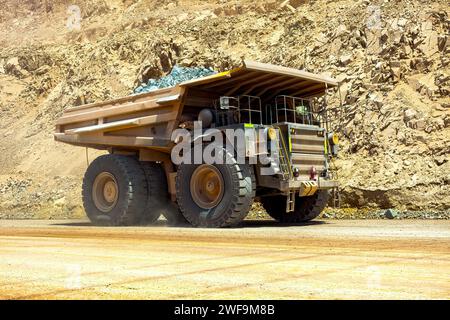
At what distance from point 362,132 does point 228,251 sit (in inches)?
367

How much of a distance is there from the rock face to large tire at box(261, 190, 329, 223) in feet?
6.33

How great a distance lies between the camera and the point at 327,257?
5.79 metres

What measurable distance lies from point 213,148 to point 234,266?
224 inches

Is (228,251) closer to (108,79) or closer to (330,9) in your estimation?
(330,9)

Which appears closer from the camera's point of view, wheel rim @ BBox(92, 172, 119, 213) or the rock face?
wheel rim @ BBox(92, 172, 119, 213)

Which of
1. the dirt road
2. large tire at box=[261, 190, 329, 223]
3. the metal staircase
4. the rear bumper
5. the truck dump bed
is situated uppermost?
the truck dump bed

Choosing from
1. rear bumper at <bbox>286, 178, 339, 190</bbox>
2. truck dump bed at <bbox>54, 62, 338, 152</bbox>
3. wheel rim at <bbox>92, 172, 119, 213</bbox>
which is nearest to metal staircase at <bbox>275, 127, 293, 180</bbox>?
rear bumper at <bbox>286, 178, 339, 190</bbox>

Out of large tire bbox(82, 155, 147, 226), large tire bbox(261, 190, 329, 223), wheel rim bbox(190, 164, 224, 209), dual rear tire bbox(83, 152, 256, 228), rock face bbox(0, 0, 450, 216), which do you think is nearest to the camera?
dual rear tire bbox(83, 152, 256, 228)

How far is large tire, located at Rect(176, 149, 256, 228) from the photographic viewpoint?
406 inches

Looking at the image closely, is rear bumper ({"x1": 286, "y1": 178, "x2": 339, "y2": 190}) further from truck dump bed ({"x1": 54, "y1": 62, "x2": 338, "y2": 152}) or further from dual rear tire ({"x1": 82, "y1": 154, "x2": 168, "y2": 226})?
dual rear tire ({"x1": 82, "y1": 154, "x2": 168, "y2": 226})

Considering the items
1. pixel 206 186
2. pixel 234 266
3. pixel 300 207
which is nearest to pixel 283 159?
pixel 206 186

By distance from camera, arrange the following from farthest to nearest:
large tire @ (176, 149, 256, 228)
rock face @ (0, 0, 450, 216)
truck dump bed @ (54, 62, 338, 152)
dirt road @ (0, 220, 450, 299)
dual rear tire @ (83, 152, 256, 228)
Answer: rock face @ (0, 0, 450, 216) → truck dump bed @ (54, 62, 338, 152) → dual rear tire @ (83, 152, 256, 228) → large tire @ (176, 149, 256, 228) → dirt road @ (0, 220, 450, 299)

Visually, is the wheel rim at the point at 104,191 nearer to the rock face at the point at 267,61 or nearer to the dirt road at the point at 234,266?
the dirt road at the point at 234,266

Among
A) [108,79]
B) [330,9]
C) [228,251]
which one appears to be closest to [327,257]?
[228,251]
